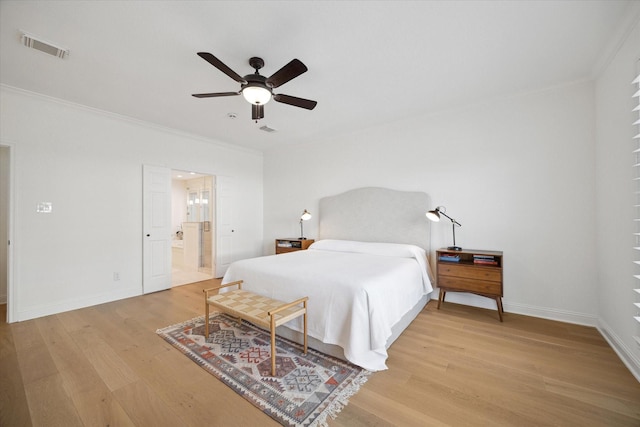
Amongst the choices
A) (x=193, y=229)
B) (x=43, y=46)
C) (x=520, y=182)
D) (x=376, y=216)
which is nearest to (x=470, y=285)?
(x=520, y=182)

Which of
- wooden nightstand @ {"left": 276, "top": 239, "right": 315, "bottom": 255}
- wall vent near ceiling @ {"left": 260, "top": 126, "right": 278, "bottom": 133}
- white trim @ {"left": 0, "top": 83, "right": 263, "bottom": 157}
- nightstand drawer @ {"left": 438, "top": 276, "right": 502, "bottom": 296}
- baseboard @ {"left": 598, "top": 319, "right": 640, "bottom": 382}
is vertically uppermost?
wall vent near ceiling @ {"left": 260, "top": 126, "right": 278, "bottom": 133}

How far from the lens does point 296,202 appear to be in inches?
207

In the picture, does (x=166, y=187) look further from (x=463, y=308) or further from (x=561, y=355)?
(x=561, y=355)

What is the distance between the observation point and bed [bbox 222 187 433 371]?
78.6 inches

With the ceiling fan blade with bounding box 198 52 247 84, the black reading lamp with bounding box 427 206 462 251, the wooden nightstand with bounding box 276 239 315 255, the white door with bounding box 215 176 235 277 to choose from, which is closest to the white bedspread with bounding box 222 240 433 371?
the black reading lamp with bounding box 427 206 462 251

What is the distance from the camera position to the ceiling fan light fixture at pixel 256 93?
7.22 ft

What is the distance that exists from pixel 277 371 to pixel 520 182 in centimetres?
335

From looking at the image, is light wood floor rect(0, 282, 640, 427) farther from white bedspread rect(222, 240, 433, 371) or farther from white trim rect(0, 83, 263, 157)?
white trim rect(0, 83, 263, 157)

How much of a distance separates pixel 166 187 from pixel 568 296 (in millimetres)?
5612

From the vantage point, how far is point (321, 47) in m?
2.21

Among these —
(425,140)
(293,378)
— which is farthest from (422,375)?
(425,140)

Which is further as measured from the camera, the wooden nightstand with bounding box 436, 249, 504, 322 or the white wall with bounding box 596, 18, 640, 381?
the wooden nightstand with bounding box 436, 249, 504, 322

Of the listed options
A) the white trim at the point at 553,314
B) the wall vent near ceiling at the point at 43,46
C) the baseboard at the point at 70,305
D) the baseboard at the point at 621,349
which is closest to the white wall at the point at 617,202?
the baseboard at the point at 621,349

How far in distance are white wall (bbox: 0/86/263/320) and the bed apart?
2.00m
